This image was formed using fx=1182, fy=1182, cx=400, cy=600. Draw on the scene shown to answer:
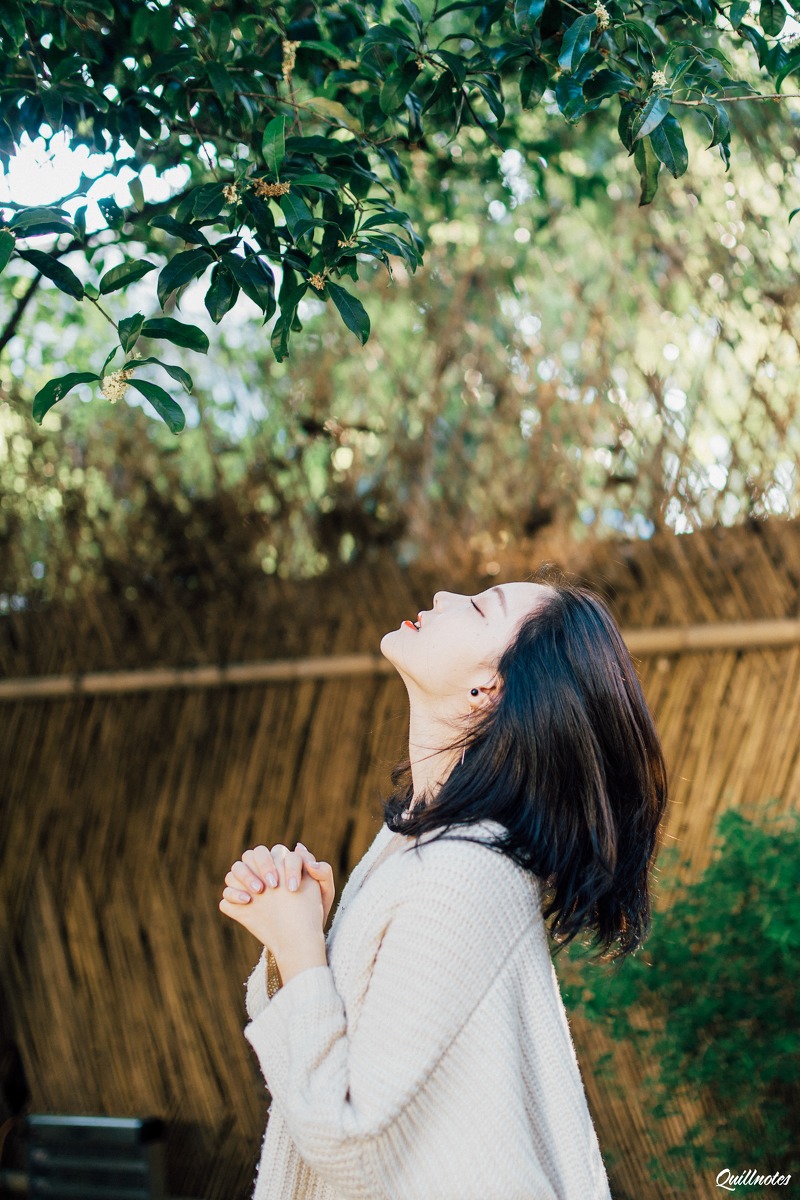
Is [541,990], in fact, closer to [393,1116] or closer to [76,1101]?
[393,1116]

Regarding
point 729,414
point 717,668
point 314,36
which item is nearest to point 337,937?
point 314,36

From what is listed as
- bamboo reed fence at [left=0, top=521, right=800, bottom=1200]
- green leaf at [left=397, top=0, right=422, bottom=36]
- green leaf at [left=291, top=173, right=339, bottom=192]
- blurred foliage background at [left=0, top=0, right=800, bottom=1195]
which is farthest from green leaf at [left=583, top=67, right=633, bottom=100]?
bamboo reed fence at [left=0, top=521, right=800, bottom=1200]

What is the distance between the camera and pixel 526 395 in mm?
2809

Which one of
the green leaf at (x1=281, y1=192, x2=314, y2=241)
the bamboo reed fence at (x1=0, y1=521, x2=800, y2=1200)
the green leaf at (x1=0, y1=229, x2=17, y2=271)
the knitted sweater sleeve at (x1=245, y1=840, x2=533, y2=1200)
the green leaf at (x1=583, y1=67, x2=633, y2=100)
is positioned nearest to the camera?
the knitted sweater sleeve at (x1=245, y1=840, x2=533, y2=1200)

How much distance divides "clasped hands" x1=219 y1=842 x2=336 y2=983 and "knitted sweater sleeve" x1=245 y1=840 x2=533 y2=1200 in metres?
0.03

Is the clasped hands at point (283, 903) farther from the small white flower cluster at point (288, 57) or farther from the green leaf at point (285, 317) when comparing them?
the small white flower cluster at point (288, 57)

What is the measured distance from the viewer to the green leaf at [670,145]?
4.22 feet

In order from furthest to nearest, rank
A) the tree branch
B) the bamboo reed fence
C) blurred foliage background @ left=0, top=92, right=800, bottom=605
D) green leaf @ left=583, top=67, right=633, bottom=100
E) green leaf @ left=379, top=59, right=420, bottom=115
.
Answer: blurred foliage background @ left=0, top=92, right=800, bottom=605, the bamboo reed fence, the tree branch, green leaf @ left=379, top=59, right=420, bottom=115, green leaf @ left=583, top=67, right=633, bottom=100

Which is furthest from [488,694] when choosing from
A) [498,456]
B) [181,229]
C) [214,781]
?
[214,781]

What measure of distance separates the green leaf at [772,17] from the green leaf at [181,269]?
0.77 m

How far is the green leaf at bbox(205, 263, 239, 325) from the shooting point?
4.27 feet

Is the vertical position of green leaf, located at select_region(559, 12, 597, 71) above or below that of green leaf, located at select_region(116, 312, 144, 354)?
above

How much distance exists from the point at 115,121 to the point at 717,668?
1623 millimetres

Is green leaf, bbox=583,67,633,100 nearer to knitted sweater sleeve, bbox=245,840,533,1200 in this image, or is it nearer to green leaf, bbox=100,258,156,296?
green leaf, bbox=100,258,156,296
